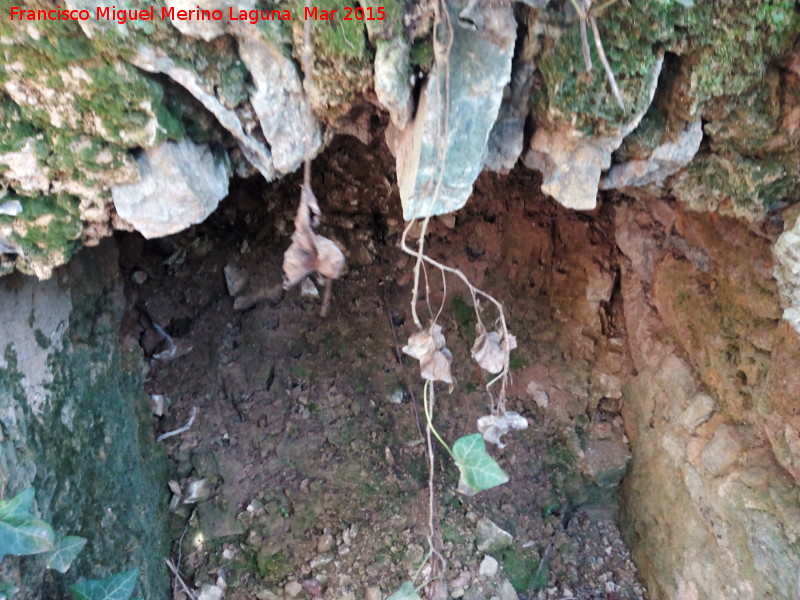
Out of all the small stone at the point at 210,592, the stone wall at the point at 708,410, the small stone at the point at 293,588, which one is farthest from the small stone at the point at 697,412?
the small stone at the point at 210,592

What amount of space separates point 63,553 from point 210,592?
689mm

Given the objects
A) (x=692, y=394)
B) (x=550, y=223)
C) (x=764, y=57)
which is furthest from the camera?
(x=550, y=223)

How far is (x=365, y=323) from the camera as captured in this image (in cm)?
204

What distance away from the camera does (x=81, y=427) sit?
1.28 metres

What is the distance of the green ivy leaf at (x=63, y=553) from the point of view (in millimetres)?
1047

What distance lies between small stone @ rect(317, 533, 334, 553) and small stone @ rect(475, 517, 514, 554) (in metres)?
0.49

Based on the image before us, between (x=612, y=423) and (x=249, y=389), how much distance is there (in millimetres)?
1346

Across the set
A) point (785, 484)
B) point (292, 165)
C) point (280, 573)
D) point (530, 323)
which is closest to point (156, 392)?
point (280, 573)

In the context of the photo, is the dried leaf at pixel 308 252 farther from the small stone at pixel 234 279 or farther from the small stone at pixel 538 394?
the small stone at pixel 538 394

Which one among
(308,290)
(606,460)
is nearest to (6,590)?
(308,290)

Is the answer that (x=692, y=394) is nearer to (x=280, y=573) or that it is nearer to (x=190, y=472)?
(x=280, y=573)

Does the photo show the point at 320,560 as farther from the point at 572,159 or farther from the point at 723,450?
the point at 572,159

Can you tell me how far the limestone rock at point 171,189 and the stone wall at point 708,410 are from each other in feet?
3.92

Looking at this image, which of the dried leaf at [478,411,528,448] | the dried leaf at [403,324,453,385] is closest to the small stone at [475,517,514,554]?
the dried leaf at [478,411,528,448]
